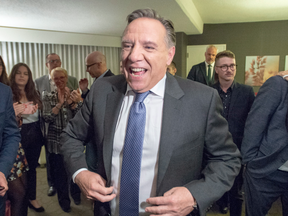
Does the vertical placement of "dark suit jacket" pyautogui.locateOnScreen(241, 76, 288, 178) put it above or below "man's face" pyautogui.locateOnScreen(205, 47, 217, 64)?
below

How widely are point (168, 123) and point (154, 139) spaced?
0.10 meters

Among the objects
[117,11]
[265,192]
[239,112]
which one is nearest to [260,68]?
[117,11]

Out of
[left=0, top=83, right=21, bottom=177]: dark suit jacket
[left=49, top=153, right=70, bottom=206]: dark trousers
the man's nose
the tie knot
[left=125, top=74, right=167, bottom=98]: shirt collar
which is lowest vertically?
[left=49, top=153, right=70, bottom=206]: dark trousers

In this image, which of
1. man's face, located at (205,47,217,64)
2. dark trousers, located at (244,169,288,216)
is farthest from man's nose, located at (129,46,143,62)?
man's face, located at (205,47,217,64)

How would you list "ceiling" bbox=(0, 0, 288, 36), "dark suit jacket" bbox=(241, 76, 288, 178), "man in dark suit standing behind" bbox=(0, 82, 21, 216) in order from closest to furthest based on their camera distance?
1. "man in dark suit standing behind" bbox=(0, 82, 21, 216)
2. "dark suit jacket" bbox=(241, 76, 288, 178)
3. "ceiling" bbox=(0, 0, 288, 36)

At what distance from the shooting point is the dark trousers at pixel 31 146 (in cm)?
259

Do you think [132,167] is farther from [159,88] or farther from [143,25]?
[143,25]

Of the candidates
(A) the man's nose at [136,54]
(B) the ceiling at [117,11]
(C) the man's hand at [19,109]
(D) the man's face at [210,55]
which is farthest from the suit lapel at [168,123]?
(D) the man's face at [210,55]

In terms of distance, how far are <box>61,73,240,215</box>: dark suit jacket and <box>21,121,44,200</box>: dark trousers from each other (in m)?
1.76

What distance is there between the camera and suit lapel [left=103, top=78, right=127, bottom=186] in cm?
102

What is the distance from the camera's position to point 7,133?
142 cm

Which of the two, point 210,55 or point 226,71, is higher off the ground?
point 210,55

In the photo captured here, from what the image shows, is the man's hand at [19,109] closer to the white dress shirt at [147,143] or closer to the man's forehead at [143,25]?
the white dress shirt at [147,143]

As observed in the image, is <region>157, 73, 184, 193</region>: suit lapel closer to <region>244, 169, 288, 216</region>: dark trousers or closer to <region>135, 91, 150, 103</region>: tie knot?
<region>135, 91, 150, 103</region>: tie knot
